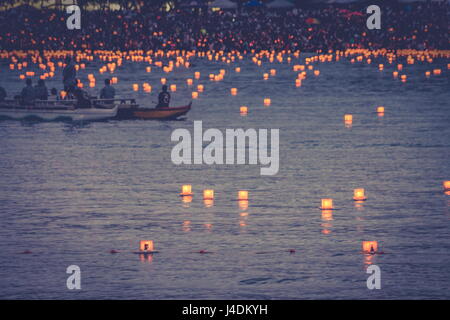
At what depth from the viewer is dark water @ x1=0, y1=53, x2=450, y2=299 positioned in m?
16.9

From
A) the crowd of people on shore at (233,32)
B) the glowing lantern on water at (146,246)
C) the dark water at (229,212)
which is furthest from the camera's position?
the crowd of people on shore at (233,32)

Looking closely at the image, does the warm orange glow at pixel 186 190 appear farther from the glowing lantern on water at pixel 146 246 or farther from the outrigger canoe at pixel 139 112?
the outrigger canoe at pixel 139 112

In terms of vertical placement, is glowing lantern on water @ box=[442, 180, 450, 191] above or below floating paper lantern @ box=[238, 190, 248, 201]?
above

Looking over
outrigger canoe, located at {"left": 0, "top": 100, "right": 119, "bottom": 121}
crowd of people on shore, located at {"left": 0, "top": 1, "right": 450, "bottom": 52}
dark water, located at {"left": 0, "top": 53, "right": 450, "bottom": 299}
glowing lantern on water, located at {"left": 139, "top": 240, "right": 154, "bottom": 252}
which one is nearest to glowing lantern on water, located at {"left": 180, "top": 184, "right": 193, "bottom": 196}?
dark water, located at {"left": 0, "top": 53, "right": 450, "bottom": 299}

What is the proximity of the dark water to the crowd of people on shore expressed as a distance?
39.8 m

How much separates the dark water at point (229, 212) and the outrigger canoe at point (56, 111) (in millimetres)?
476

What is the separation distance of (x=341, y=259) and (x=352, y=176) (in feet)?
27.2

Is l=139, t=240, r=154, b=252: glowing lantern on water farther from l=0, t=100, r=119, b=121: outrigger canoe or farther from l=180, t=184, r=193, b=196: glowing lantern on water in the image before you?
l=0, t=100, r=119, b=121: outrigger canoe

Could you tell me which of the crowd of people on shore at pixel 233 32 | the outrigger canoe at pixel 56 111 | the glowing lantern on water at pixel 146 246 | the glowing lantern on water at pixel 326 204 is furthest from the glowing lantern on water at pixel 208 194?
the crowd of people on shore at pixel 233 32

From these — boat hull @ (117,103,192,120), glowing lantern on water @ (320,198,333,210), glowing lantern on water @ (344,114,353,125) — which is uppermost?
boat hull @ (117,103,192,120)

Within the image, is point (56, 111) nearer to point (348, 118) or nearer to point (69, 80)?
point (69, 80)

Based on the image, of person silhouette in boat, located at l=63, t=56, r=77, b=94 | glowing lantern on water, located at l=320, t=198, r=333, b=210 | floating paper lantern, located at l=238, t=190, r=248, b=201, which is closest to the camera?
glowing lantern on water, located at l=320, t=198, r=333, b=210

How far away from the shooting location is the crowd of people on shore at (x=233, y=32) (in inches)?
3118
